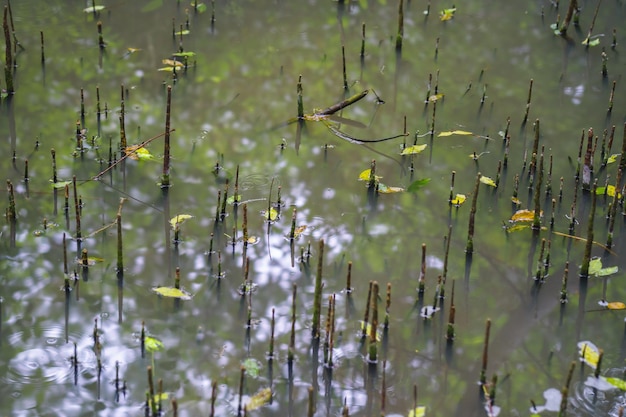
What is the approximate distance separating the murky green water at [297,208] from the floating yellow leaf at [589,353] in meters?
0.05

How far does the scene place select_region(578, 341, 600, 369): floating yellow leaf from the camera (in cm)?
372

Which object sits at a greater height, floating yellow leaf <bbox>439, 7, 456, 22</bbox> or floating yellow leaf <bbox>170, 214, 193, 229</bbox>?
floating yellow leaf <bbox>439, 7, 456, 22</bbox>

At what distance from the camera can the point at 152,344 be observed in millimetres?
3703

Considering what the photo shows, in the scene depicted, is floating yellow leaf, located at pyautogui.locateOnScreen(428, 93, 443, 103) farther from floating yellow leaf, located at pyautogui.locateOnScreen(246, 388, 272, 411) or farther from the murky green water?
floating yellow leaf, located at pyautogui.locateOnScreen(246, 388, 272, 411)

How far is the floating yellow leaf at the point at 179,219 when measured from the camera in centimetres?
457

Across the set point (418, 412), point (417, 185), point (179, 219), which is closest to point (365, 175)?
point (417, 185)

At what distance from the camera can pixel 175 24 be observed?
6.87m

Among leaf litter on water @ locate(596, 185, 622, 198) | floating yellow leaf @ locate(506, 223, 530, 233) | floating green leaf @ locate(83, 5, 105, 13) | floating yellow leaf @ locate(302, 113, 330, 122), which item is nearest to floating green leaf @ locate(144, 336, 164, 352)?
floating yellow leaf @ locate(506, 223, 530, 233)

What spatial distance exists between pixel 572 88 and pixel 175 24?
323 cm

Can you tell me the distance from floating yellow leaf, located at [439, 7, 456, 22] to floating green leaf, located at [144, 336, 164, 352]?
4494 mm

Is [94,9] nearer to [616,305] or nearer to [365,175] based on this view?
[365,175]

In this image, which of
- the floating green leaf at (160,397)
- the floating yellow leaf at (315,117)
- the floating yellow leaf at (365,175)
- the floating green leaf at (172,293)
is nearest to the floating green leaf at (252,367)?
the floating green leaf at (160,397)

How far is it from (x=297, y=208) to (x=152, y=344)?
4.59 feet

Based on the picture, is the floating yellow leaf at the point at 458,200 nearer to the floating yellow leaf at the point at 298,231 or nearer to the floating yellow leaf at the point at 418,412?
the floating yellow leaf at the point at 298,231
